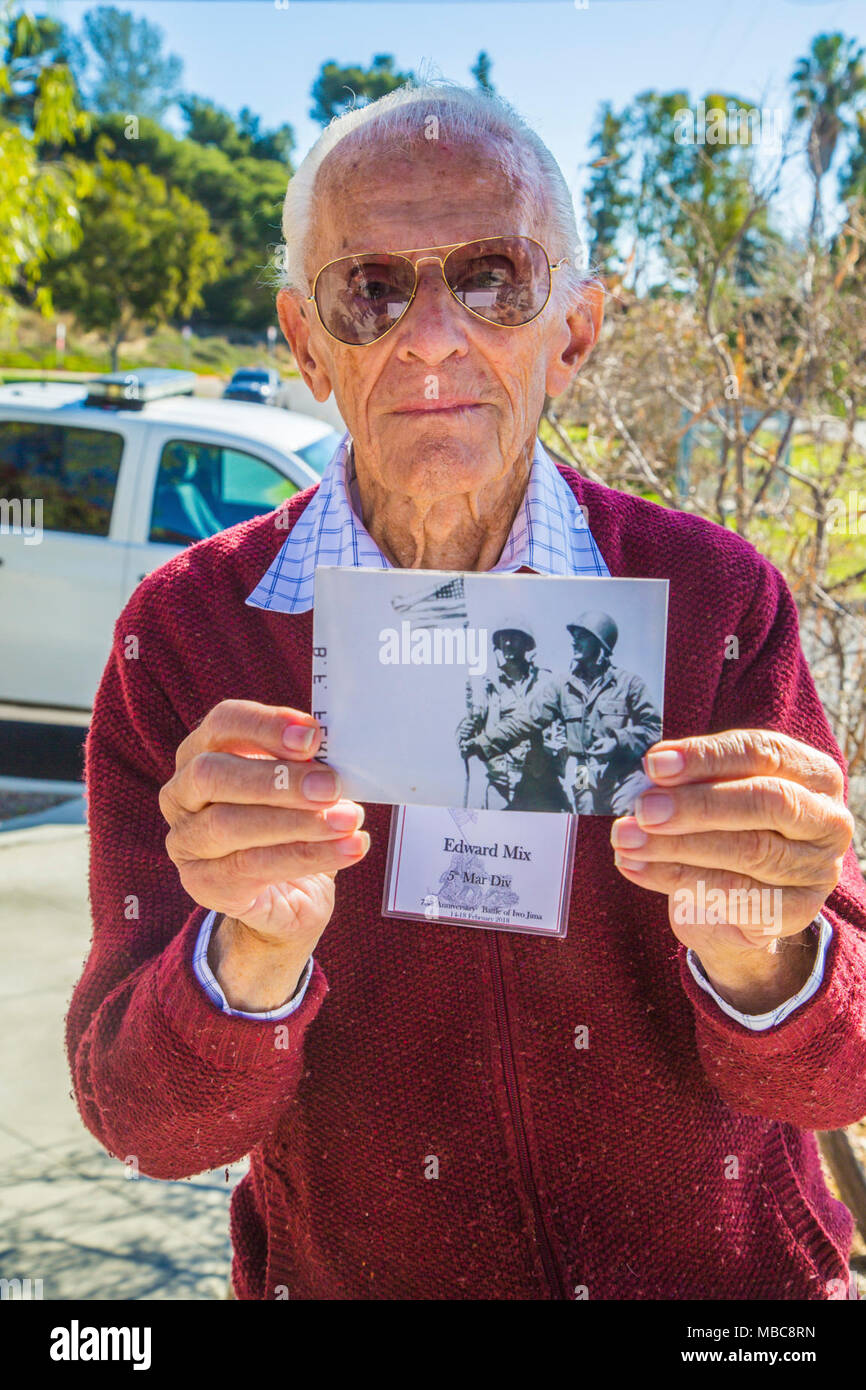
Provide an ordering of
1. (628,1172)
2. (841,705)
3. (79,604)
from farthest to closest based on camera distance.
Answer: (79,604) → (841,705) → (628,1172)

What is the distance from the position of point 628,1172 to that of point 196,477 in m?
5.26

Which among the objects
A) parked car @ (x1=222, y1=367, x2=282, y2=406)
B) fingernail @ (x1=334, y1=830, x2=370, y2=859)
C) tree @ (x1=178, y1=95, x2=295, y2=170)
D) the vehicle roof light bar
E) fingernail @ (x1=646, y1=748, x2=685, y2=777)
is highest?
tree @ (x1=178, y1=95, x2=295, y2=170)

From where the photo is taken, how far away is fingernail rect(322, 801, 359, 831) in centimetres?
106

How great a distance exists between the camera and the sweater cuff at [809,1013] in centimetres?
117

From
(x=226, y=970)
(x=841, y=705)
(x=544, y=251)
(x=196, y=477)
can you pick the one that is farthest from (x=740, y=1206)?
(x=196, y=477)

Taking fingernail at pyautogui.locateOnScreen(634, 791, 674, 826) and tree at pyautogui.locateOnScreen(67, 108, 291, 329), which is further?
tree at pyautogui.locateOnScreen(67, 108, 291, 329)

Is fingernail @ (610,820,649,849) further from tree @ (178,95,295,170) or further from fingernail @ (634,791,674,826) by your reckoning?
tree @ (178,95,295,170)

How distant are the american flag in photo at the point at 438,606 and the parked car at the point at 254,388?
25.2 feet

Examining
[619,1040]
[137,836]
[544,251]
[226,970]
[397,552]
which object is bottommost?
[619,1040]

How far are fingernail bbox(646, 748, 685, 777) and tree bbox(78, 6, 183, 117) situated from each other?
247 ft

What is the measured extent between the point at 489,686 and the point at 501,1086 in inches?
24.3

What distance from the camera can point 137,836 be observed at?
58.6 inches

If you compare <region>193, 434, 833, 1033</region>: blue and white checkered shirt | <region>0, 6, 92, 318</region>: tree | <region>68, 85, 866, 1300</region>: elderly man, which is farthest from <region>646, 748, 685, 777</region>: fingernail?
<region>0, 6, 92, 318</region>: tree
